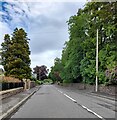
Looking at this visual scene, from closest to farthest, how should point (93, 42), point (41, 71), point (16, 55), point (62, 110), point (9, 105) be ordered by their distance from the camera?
point (62, 110) < point (9, 105) < point (93, 42) < point (16, 55) < point (41, 71)

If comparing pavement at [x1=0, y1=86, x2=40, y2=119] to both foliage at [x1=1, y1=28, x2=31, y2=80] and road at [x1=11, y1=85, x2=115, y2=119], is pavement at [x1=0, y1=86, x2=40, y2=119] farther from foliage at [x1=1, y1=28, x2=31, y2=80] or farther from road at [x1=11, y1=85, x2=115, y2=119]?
foliage at [x1=1, y1=28, x2=31, y2=80]

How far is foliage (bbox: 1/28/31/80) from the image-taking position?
5358cm

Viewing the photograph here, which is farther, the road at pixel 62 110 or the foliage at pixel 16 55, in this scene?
the foliage at pixel 16 55

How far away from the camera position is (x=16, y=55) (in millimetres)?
55469

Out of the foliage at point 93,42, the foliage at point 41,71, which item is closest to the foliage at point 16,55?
the foliage at point 93,42

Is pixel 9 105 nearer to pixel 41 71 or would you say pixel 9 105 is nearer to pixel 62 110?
pixel 62 110

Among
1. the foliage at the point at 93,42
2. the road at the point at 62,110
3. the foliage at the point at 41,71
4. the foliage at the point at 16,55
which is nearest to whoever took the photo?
the road at the point at 62,110

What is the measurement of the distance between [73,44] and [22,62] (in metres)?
14.0

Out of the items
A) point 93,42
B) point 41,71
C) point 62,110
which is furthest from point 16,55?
point 41,71

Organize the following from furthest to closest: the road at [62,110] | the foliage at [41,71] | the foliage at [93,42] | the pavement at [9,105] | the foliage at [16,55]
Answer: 1. the foliage at [41,71]
2. the foliage at [16,55]
3. the foliage at [93,42]
4. the road at [62,110]
5. the pavement at [9,105]

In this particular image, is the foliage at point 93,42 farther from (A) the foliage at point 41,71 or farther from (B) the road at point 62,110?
(A) the foliage at point 41,71

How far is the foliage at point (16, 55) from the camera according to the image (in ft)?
176

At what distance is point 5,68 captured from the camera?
54.7m

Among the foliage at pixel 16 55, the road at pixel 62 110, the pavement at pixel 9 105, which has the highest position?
the foliage at pixel 16 55
